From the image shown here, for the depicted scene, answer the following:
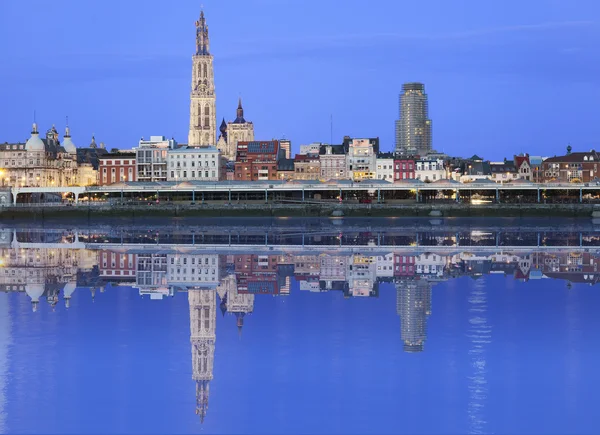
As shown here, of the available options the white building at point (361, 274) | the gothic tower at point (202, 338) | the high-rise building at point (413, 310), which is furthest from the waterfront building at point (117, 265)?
the high-rise building at point (413, 310)

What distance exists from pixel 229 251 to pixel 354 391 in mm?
26247

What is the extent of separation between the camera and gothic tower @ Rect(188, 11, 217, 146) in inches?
5630

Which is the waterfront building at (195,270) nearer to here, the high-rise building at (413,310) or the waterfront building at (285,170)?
the high-rise building at (413,310)

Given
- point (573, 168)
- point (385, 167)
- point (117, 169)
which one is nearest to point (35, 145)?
point (117, 169)

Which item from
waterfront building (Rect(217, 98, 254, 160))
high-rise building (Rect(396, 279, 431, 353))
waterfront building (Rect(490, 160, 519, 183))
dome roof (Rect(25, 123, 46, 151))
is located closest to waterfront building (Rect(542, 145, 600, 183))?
waterfront building (Rect(490, 160, 519, 183))

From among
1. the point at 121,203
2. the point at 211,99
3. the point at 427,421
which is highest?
the point at 211,99

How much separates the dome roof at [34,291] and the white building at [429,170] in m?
91.8

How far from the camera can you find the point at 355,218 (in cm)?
8031

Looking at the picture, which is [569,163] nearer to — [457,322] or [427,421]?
[457,322]

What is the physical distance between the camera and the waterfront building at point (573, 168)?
116 meters

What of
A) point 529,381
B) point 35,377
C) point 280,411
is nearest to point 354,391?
point 280,411

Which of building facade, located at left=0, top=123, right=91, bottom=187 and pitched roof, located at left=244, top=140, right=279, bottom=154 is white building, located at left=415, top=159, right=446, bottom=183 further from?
building facade, located at left=0, top=123, right=91, bottom=187

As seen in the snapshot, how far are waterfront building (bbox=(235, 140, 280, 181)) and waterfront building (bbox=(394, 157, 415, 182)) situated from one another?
1498 cm

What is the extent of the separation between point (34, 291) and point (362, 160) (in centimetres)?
9095
